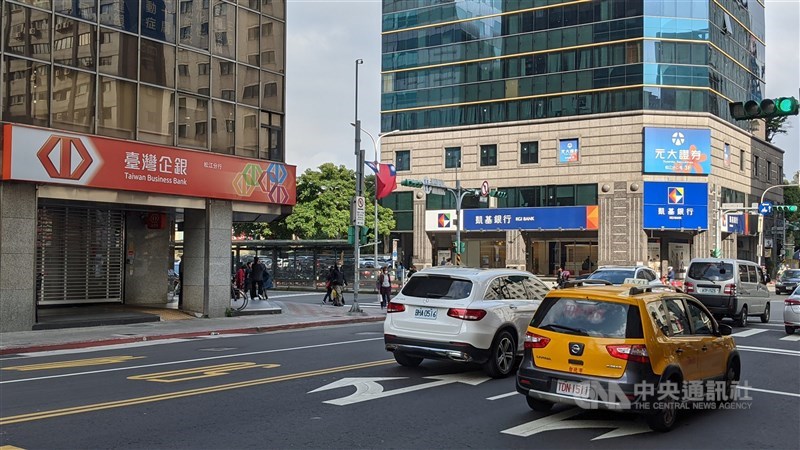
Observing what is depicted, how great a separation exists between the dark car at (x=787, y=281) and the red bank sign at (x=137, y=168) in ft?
111

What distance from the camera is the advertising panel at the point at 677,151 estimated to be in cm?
5547

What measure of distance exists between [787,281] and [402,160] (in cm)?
3302

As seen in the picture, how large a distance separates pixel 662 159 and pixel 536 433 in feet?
168

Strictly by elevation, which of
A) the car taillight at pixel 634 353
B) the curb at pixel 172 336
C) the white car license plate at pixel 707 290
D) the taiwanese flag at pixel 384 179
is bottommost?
the curb at pixel 172 336

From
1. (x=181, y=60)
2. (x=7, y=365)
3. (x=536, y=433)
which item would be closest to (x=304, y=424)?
(x=536, y=433)

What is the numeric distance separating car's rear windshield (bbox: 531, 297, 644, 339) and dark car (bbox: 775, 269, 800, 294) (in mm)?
42261

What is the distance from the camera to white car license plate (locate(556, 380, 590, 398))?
819 centimetres

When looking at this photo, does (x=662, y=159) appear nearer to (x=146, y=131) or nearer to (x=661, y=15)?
(x=661, y=15)

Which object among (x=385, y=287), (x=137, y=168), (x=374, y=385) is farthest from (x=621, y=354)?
(x=385, y=287)

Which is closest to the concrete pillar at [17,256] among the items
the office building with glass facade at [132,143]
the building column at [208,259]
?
the office building with glass facade at [132,143]

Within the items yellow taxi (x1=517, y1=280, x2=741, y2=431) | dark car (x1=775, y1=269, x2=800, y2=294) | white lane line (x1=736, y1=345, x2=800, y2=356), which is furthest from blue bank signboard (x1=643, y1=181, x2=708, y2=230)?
yellow taxi (x1=517, y1=280, x2=741, y2=431)

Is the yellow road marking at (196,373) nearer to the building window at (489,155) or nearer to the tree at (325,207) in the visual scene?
the building window at (489,155)

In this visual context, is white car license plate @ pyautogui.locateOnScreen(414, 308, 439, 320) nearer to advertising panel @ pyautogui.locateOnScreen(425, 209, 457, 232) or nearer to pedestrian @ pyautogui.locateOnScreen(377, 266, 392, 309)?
pedestrian @ pyautogui.locateOnScreen(377, 266, 392, 309)

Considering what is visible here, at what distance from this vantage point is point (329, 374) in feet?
40.0
